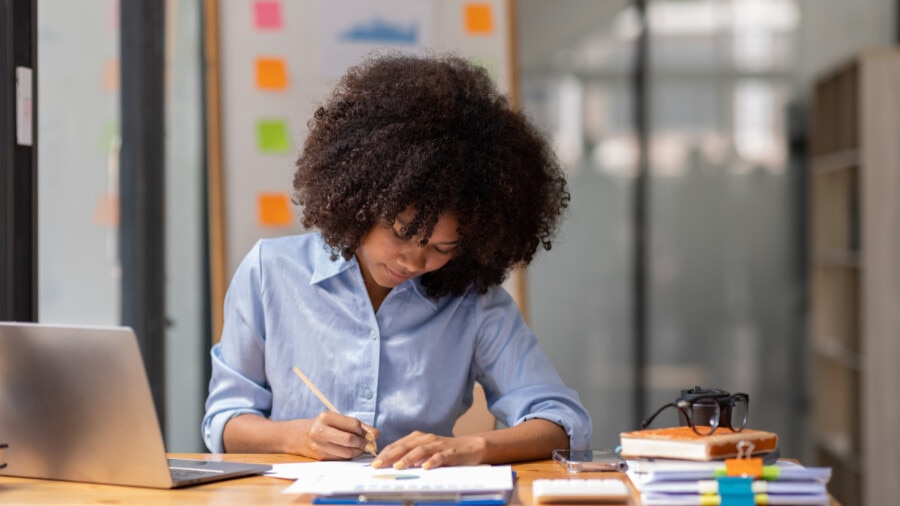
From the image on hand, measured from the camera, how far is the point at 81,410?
1.35 m

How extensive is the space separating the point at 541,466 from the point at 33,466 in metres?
0.73

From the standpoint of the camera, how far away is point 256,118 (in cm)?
301

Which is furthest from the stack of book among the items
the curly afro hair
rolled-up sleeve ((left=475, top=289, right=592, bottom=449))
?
the curly afro hair

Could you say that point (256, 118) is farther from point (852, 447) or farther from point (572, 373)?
point (852, 447)

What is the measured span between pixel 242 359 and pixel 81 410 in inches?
19.2

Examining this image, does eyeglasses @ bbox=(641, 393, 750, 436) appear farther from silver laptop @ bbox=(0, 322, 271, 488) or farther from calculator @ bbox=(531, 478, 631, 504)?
silver laptop @ bbox=(0, 322, 271, 488)

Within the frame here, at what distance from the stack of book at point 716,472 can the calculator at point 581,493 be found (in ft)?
0.10

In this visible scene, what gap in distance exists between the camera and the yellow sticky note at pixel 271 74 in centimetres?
301

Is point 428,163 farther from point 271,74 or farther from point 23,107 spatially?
point 271,74

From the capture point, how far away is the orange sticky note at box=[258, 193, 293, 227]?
2994 mm

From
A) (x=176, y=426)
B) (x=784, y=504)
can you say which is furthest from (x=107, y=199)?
(x=784, y=504)

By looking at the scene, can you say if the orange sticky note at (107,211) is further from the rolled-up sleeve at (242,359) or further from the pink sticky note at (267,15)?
the rolled-up sleeve at (242,359)

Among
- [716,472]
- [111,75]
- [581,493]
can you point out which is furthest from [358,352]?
[111,75]

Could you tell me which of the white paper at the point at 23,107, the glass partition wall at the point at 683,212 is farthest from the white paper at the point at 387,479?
the glass partition wall at the point at 683,212
